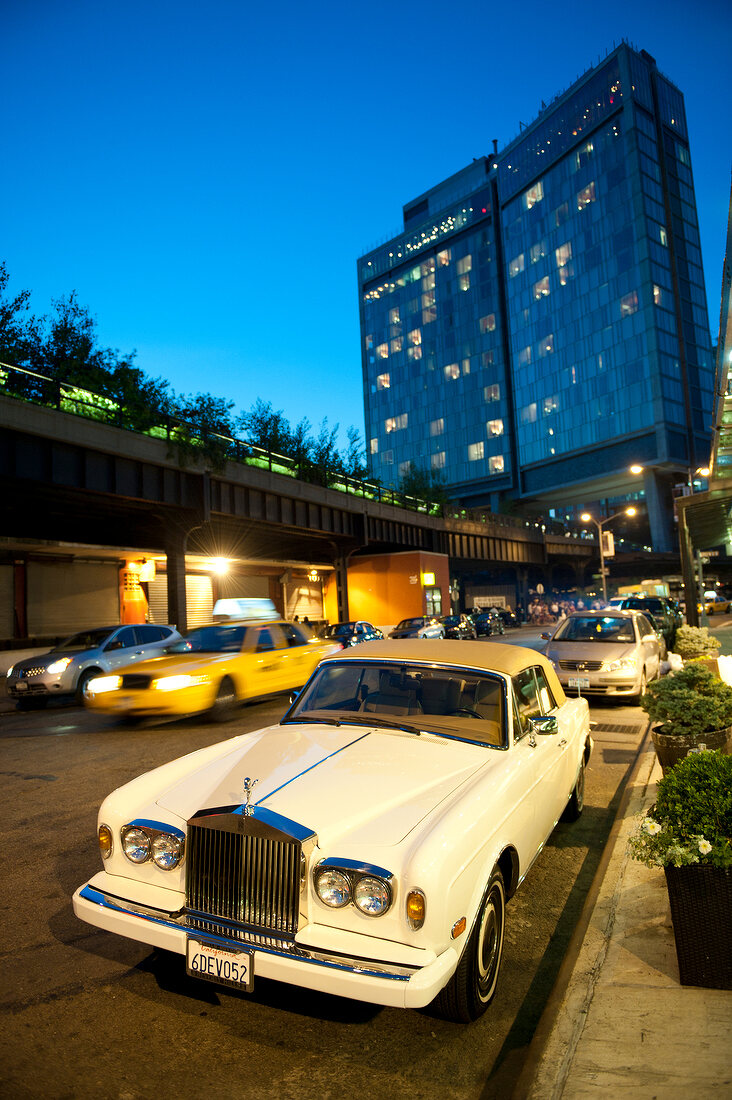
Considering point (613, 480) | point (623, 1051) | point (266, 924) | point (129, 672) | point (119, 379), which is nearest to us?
point (623, 1051)

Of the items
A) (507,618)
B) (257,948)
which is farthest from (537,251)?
(257,948)

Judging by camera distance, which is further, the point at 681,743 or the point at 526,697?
the point at 681,743

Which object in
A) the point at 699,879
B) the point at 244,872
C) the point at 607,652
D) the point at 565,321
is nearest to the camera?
the point at 244,872

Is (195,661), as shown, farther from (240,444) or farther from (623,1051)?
(240,444)

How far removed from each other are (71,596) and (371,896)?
28.3 meters

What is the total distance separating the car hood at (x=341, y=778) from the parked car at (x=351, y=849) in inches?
0.5

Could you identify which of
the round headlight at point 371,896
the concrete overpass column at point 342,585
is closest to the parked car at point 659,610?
the round headlight at point 371,896

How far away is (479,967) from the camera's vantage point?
3.09 m

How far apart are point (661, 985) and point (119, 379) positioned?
4031 cm

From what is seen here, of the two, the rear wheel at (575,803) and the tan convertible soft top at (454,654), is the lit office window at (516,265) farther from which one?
the tan convertible soft top at (454,654)

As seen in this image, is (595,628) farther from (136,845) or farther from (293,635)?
(136,845)

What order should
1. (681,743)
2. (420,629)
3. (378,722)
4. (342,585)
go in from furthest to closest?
(342,585)
(420,629)
(681,743)
(378,722)

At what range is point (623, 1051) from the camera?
105 inches

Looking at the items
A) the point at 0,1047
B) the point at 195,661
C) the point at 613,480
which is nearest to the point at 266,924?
the point at 0,1047
